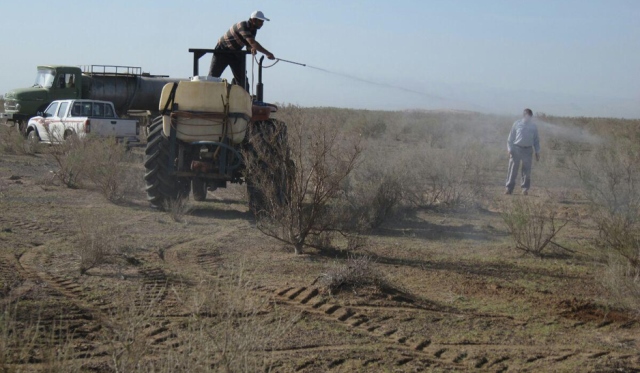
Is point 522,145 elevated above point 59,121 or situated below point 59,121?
above

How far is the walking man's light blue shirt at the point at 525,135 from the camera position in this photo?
54.2ft

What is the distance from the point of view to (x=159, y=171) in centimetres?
1270

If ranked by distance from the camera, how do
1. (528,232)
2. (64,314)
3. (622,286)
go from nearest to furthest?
(64,314) → (622,286) → (528,232)

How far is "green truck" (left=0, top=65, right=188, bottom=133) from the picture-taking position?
2927cm

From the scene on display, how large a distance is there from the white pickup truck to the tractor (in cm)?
1027

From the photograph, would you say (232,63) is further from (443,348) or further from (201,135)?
(443,348)

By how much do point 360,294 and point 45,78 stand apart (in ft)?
82.7

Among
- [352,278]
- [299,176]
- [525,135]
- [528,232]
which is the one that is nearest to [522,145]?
[525,135]

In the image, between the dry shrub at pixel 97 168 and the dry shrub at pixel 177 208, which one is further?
the dry shrub at pixel 97 168

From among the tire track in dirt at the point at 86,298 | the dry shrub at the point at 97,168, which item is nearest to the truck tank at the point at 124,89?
the dry shrub at the point at 97,168

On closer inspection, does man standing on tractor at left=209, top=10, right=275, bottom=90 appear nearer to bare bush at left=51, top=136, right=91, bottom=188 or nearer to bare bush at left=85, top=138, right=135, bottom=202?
bare bush at left=85, top=138, right=135, bottom=202

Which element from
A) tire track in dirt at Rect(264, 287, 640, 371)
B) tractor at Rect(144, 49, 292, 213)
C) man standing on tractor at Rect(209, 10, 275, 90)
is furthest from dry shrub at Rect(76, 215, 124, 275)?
man standing on tractor at Rect(209, 10, 275, 90)

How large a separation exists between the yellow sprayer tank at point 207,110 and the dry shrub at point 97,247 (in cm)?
323

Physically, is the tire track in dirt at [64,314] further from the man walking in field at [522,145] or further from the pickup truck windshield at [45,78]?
the pickup truck windshield at [45,78]
